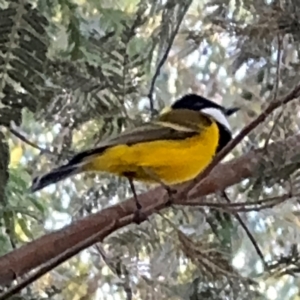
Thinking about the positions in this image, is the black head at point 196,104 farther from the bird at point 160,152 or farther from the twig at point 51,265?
the twig at point 51,265

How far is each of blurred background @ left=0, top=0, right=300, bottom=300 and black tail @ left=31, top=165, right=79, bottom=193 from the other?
3 cm

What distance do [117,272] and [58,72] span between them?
23cm

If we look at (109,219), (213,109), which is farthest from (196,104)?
(109,219)

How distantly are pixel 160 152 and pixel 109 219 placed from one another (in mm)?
162

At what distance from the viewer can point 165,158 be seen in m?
0.93

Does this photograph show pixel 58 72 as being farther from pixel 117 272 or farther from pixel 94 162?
pixel 117 272

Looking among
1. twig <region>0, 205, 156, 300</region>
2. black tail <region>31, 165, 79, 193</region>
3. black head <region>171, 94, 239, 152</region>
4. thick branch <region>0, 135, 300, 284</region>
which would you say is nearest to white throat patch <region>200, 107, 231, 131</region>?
black head <region>171, 94, 239, 152</region>

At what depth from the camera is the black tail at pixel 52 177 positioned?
2.50 feet

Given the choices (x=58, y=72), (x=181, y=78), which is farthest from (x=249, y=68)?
(x=181, y=78)

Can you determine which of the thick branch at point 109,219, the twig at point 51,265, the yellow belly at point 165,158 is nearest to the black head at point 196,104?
the yellow belly at point 165,158

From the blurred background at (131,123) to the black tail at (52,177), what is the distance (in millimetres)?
26

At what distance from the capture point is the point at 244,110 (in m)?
1.12

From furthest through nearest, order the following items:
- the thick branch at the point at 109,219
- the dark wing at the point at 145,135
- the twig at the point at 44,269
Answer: the dark wing at the point at 145,135
the thick branch at the point at 109,219
the twig at the point at 44,269

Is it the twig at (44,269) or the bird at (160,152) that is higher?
the bird at (160,152)
